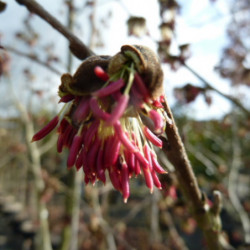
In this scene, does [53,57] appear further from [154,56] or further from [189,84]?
[154,56]

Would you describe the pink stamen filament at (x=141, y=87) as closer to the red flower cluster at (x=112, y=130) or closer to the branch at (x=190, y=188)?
the red flower cluster at (x=112, y=130)

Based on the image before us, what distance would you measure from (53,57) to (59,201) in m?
7.51

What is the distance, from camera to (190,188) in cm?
90

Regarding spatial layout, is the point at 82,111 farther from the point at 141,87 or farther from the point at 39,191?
the point at 39,191

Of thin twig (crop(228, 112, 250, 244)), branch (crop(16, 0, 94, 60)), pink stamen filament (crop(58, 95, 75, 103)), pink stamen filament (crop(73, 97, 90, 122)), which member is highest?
branch (crop(16, 0, 94, 60))

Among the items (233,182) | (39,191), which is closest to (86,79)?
(39,191)

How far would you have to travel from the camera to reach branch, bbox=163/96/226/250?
0.75m

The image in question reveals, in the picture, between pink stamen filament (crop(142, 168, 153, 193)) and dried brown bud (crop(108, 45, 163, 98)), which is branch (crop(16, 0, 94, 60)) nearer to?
dried brown bud (crop(108, 45, 163, 98))

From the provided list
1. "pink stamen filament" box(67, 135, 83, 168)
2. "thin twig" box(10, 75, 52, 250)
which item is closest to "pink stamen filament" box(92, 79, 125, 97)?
"pink stamen filament" box(67, 135, 83, 168)

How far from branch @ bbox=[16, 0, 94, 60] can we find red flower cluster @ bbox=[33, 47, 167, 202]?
224 mm

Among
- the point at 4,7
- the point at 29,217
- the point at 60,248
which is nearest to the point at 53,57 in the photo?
the point at 60,248

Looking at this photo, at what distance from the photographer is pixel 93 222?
3.95 m

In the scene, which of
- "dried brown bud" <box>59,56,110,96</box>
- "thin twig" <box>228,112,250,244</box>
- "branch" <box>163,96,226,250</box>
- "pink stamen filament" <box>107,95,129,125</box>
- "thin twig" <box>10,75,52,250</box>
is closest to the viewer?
"pink stamen filament" <box>107,95,129,125</box>

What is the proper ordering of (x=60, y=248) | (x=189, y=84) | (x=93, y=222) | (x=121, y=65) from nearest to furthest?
(x=121, y=65) < (x=189, y=84) < (x=93, y=222) < (x=60, y=248)
